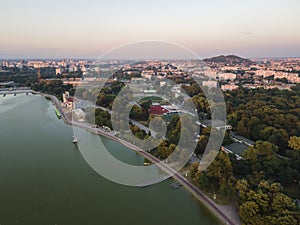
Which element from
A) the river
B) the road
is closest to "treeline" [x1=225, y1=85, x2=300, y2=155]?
the road

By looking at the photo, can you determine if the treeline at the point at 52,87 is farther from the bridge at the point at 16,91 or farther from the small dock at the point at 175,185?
the small dock at the point at 175,185

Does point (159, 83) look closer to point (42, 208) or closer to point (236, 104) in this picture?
point (236, 104)

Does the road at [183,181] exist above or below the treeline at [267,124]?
below

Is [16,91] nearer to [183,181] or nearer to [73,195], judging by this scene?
[73,195]

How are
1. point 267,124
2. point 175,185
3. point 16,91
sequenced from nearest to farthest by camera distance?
1. point 175,185
2. point 267,124
3. point 16,91

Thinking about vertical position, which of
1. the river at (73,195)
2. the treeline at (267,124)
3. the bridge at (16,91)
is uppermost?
the treeline at (267,124)

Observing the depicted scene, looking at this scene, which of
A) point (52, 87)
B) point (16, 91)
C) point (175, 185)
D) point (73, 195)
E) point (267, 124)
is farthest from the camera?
point (16, 91)

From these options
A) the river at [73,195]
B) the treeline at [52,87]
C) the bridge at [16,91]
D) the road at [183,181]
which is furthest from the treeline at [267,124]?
the bridge at [16,91]

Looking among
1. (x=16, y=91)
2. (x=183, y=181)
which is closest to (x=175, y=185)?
(x=183, y=181)

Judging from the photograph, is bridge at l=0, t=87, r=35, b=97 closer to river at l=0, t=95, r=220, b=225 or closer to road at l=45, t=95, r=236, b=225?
river at l=0, t=95, r=220, b=225
